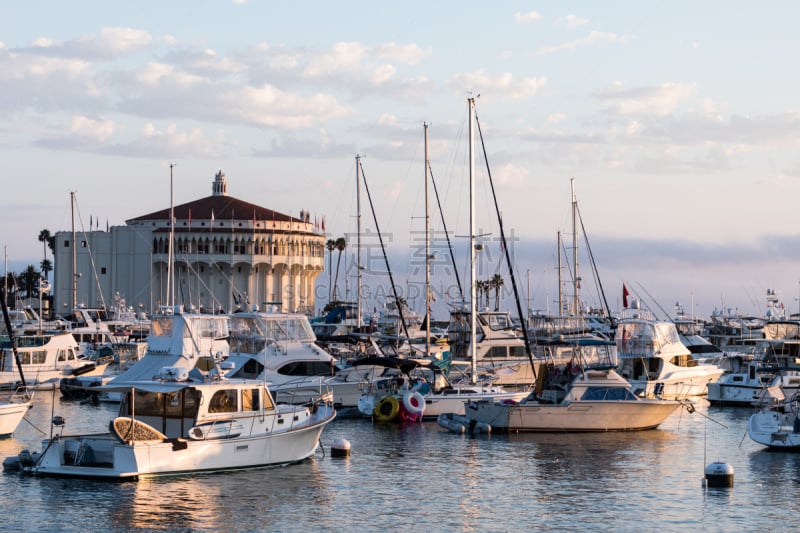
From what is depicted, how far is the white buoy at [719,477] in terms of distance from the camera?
30000 millimetres

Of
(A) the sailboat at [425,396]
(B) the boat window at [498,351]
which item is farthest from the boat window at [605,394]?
(B) the boat window at [498,351]

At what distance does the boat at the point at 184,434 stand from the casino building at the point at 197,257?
335 ft

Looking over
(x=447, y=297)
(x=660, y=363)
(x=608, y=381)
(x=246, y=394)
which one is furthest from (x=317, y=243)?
(x=246, y=394)

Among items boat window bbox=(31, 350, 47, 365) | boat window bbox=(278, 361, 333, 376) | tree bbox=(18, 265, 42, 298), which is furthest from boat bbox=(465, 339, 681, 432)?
tree bbox=(18, 265, 42, 298)

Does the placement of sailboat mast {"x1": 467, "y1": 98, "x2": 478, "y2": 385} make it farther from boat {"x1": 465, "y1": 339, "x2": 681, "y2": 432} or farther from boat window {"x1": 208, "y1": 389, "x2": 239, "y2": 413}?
boat window {"x1": 208, "y1": 389, "x2": 239, "y2": 413}

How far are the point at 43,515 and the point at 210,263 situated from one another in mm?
113632

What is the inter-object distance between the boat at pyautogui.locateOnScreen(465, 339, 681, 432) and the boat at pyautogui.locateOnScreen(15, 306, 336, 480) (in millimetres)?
10081

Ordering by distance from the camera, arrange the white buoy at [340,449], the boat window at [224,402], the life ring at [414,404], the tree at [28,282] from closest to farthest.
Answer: the boat window at [224,402] → the white buoy at [340,449] → the life ring at [414,404] → the tree at [28,282]

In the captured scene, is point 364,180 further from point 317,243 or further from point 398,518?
point 317,243

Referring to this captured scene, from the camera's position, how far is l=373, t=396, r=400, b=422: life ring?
146 ft

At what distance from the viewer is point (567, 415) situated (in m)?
40.6

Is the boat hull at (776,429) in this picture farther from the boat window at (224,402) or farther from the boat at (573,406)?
the boat window at (224,402)

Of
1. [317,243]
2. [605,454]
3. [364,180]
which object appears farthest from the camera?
[317,243]

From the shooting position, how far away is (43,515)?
25641mm
